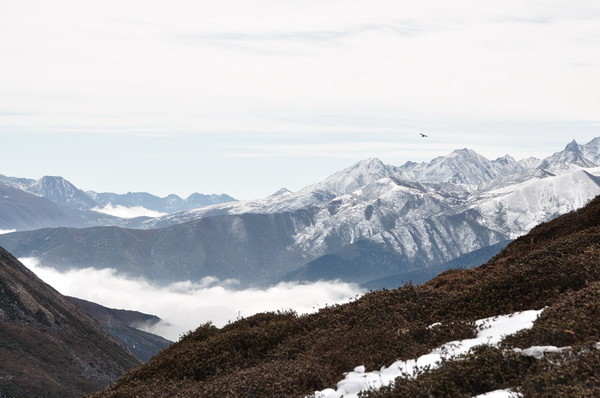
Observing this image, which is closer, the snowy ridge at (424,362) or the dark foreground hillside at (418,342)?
the dark foreground hillside at (418,342)

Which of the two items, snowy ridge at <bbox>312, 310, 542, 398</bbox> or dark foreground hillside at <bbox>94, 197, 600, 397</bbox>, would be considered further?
snowy ridge at <bbox>312, 310, 542, 398</bbox>

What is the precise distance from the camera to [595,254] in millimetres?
23000

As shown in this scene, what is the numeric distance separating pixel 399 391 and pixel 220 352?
9.53 m

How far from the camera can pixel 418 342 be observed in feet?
63.0

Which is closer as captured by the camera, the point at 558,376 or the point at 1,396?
the point at 558,376

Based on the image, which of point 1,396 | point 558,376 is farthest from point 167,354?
point 1,396

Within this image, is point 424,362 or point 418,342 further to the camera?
point 418,342

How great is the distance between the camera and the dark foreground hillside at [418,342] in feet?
46.4

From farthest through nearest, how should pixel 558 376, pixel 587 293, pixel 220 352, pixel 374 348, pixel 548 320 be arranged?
pixel 220 352, pixel 374 348, pixel 587 293, pixel 548 320, pixel 558 376

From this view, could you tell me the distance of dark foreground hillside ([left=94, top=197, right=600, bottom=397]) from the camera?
1416cm

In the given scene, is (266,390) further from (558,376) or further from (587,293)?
(587,293)

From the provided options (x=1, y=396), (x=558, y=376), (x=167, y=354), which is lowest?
(x=1, y=396)

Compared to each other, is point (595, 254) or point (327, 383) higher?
point (595, 254)

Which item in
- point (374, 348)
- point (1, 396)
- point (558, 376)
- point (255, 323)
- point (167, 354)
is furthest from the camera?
point (1, 396)
